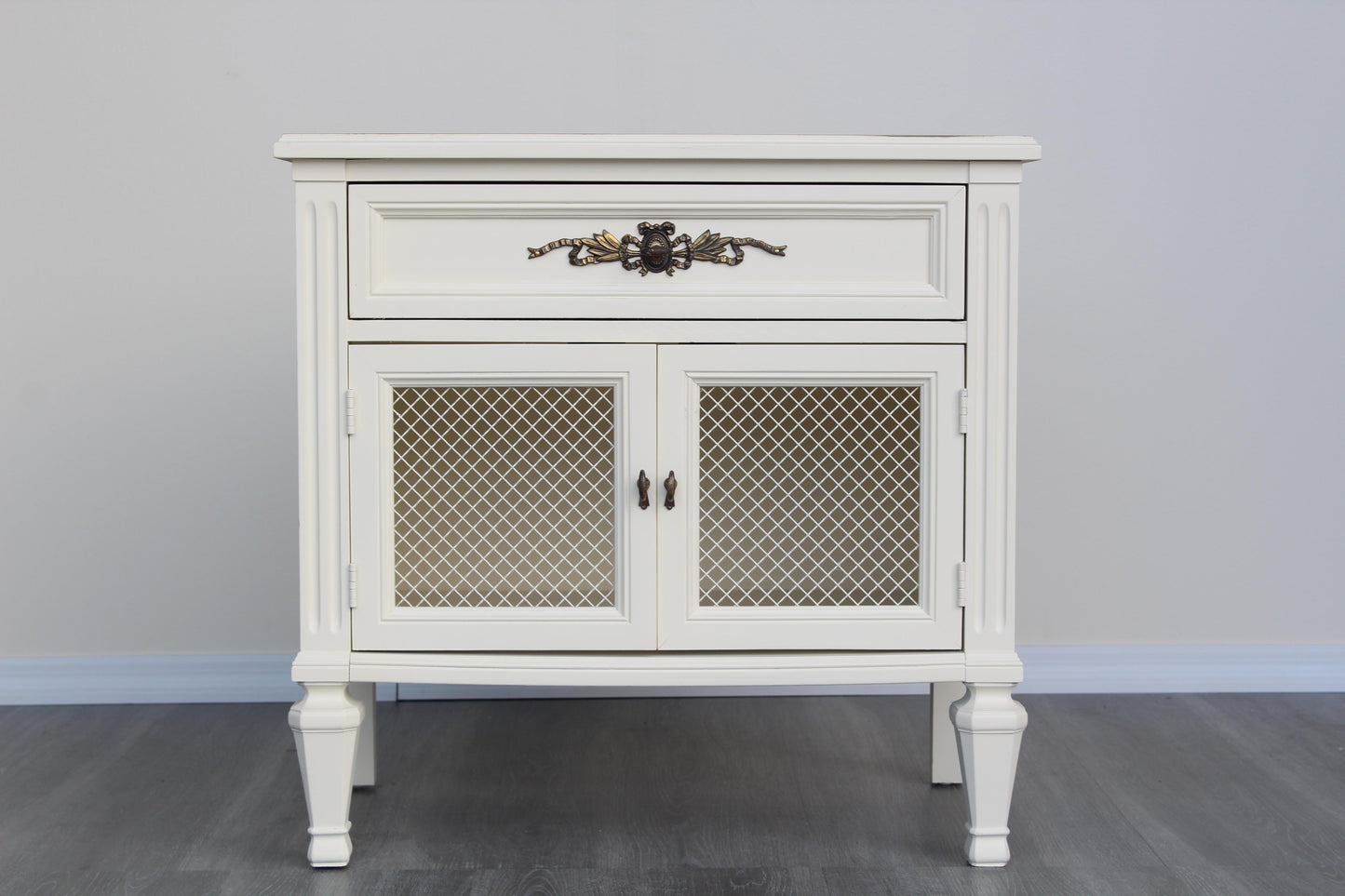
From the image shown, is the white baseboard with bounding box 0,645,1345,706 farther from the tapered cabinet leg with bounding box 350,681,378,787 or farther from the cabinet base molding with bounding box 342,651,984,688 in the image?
the cabinet base molding with bounding box 342,651,984,688

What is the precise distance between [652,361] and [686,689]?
83 centimetres

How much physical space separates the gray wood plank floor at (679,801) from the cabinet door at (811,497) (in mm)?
267

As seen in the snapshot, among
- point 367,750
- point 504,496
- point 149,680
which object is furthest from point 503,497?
point 149,680

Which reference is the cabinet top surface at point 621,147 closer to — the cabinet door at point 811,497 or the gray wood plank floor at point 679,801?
the cabinet door at point 811,497

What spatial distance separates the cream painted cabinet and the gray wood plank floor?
0.44 feet

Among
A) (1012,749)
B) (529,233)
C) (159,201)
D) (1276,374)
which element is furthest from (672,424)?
(1276,374)

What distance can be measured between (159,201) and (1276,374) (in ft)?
6.11

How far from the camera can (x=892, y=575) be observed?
114 centimetres

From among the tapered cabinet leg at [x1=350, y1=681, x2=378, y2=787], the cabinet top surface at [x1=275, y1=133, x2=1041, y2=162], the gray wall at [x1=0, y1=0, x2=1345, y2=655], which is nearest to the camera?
the cabinet top surface at [x1=275, y1=133, x2=1041, y2=162]

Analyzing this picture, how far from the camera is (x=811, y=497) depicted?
1.17m

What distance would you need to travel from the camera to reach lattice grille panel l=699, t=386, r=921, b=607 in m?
1.13

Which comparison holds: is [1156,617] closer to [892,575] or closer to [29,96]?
[892,575]

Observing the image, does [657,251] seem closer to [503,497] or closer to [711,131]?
[503,497]

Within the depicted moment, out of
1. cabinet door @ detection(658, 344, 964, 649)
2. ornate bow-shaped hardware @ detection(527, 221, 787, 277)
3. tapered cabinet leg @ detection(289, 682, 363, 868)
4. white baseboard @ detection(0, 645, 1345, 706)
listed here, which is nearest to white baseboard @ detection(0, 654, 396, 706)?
white baseboard @ detection(0, 645, 1345, 706)
